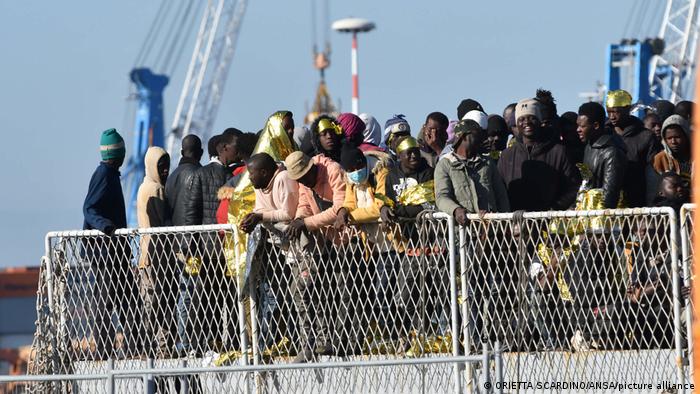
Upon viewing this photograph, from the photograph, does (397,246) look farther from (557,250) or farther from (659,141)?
(659,141)

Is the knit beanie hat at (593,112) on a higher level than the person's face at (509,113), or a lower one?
lower

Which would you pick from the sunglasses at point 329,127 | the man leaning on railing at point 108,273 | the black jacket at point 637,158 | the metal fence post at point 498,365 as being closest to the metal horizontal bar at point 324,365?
the metal fence post at point 498,365

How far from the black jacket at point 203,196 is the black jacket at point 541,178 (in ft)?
7.94

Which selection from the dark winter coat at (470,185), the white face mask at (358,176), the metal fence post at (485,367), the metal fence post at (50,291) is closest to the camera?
the metal fence post at (485,367)

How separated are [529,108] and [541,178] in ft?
2.05

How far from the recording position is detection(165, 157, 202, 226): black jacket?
13180 millimetres

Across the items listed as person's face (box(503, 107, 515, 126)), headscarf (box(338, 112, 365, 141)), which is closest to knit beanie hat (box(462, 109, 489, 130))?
person's face (box(503, 107, 515, 126))

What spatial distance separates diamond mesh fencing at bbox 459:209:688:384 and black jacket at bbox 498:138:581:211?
741mm

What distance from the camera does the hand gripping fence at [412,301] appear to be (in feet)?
37.2

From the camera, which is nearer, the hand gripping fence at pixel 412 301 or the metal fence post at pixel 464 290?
the hand gripping fence at pixel 412 301

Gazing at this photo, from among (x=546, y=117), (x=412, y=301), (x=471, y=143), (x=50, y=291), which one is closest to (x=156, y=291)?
(x=50, y=291)

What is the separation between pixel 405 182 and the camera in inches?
490

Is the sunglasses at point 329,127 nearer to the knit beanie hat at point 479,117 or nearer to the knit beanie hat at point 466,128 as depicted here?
the knit beanie hat at point 466,128

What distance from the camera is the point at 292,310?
12062 millimetres
